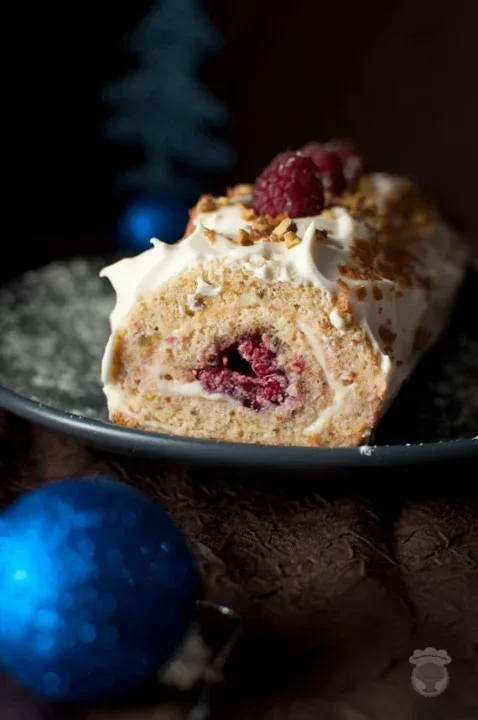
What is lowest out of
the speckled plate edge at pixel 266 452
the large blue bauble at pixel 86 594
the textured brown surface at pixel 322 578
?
the textured brown surface at pixel 322 578

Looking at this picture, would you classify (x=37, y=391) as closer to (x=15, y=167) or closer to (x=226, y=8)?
(x=15, y=167)

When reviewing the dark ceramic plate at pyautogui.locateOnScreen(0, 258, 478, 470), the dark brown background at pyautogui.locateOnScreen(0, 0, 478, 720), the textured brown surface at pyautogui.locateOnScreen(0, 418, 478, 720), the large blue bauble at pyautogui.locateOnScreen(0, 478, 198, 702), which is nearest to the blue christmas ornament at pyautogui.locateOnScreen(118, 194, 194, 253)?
the dark ceramic plate at pyautogui.locateOnScreen(0, 258, 478, 470)

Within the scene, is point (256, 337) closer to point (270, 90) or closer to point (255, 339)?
point (255, 339)

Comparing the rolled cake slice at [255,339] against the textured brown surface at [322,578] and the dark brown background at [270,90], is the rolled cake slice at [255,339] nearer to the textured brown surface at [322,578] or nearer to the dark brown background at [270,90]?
the textured brown surface at [322,578]

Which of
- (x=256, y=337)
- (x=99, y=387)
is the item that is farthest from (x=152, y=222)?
(x=256, y=337)

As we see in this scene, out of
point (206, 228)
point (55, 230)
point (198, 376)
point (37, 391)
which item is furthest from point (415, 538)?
point (55, 230)

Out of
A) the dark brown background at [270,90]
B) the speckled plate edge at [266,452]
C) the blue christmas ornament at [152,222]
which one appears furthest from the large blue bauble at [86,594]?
the dark brown background at [270,90]

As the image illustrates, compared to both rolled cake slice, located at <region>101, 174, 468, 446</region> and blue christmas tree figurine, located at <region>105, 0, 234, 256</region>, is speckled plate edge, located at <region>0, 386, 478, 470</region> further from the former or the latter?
blue christmas tree figurine, located at <region>105, 0, 234, 256</region>
